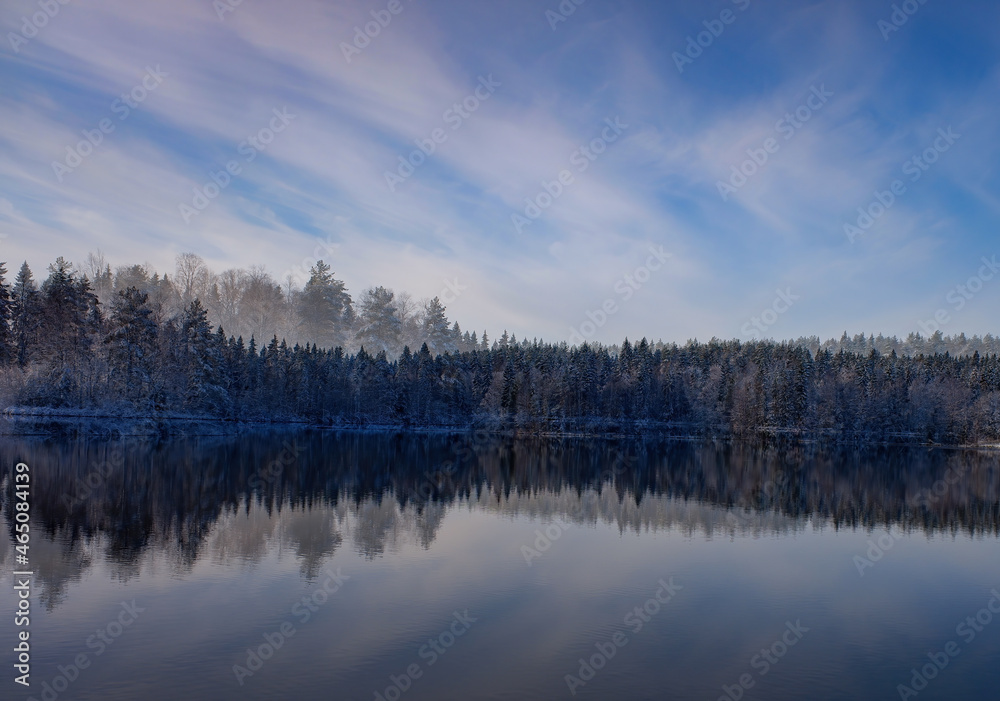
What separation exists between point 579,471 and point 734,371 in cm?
7048

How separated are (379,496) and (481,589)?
48.9 ft

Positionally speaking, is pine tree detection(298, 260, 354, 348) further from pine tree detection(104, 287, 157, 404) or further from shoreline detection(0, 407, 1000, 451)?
pine tree detection(104, 287, 157, 404)

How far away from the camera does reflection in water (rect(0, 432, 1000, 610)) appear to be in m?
21.1

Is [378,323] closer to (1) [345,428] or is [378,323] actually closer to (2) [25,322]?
(1) [345,428]

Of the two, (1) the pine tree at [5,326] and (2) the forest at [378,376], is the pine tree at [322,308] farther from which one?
(1) the pine tree at [5,326]

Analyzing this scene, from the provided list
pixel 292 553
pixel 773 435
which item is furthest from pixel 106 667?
pixel 773 435

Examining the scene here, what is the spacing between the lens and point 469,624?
1497 centimetres

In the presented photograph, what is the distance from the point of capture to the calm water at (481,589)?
12297mm

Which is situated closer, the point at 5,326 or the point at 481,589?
the point at 481,589

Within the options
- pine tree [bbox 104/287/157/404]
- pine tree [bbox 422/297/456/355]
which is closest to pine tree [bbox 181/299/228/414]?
pine tree [bbox 104/287/157/404]

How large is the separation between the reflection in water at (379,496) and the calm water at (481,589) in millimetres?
198

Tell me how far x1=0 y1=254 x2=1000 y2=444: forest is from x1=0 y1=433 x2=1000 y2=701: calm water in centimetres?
2273

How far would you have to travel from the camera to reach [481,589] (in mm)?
17844

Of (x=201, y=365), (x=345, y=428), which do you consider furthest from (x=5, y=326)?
(x=345, y=428)
